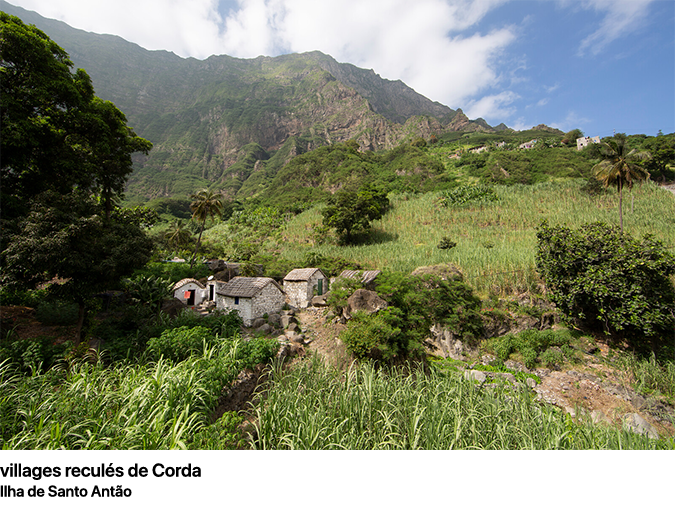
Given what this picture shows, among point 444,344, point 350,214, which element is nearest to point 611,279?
point 444,344

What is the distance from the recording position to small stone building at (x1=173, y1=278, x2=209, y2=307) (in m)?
15.6

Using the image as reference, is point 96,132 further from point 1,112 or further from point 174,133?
point 174,133

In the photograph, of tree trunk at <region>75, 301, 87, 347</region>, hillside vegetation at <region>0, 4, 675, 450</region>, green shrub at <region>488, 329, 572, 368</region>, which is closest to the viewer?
hillside vegetation at <region>0, 4, 675, 450</region>

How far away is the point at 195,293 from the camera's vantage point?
16.2m

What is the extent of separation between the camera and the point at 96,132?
9125mm

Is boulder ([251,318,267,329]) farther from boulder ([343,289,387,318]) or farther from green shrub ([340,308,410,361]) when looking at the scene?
green shrub ([340,308,410,361])

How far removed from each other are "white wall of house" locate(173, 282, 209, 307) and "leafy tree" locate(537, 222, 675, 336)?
1972cm

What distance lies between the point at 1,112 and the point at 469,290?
18.0 metres

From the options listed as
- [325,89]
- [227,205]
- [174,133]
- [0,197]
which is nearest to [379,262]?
[0,197]

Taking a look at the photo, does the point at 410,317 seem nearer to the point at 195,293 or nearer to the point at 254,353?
the point at 254,353

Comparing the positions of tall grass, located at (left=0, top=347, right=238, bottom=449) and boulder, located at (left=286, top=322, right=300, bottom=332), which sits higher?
tall grass, located at (left=0, top=347, right=238, bottom=449)

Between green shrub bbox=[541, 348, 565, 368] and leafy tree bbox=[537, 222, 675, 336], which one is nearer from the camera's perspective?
leafy tree bbox=[537, 222, 675, 336]

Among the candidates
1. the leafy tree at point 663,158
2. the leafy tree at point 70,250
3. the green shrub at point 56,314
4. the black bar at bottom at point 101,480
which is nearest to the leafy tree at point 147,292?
the green shrub at point 56,314

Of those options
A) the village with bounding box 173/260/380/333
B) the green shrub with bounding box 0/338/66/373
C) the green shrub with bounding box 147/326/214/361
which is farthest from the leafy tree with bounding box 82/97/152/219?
the green shrub with bounding box 147/326/214/361
